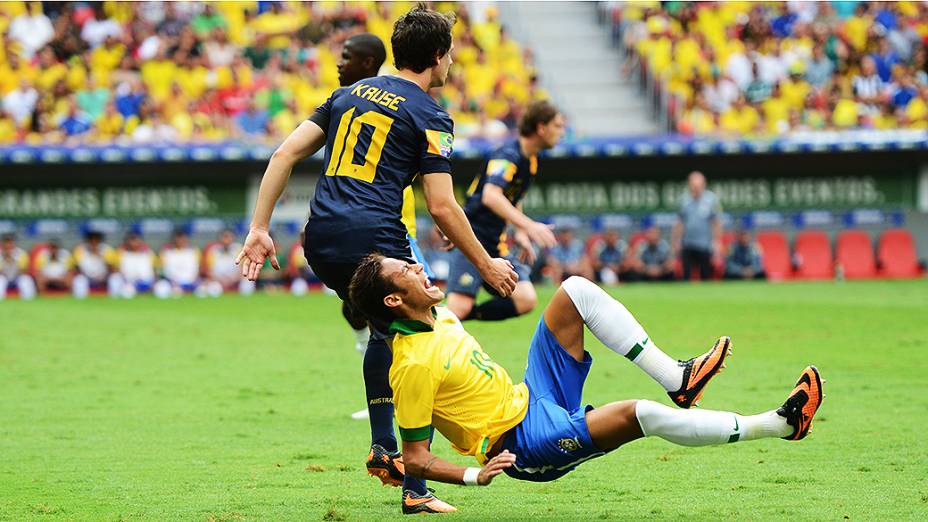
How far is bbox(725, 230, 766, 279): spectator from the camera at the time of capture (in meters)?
24.8

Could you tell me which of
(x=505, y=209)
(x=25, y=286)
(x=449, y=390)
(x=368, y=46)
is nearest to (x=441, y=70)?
(x=368, y=46)

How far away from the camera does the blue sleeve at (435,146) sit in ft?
18.6

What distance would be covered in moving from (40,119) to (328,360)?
13348 mm

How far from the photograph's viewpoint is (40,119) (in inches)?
928

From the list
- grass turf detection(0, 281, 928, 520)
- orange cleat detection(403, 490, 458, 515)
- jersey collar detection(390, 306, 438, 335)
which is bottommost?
grass turf detection(0, 281, 928, 520)

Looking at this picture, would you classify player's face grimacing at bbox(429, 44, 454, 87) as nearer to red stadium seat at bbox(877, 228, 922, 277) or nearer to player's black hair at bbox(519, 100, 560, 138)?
player's black hair at bbox(519, 100, 560, 138)

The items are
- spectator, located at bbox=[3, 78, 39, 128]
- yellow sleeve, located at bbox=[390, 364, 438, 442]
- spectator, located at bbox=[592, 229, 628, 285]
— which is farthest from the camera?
spectator, located at bbox=[592, 229, 628, 285]

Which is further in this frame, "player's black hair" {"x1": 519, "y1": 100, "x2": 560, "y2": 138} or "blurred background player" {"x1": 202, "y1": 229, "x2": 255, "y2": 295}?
"blurred background player" {"x1": 202, "y1": 229, "x2": 255, "y2": 295}

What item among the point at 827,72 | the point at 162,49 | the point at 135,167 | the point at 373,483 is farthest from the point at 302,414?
the point at 827,72

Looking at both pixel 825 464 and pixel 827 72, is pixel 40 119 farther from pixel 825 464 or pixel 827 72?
pixel 825 464

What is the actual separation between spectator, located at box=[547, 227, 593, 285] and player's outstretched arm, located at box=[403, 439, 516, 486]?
18715 millimetres

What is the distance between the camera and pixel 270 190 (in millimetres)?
5898

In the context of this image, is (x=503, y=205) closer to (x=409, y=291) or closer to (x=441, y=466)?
(x=409, y=291)

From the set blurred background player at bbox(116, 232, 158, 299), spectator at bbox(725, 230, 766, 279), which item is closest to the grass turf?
blurred background player at bbox(116, 232, 158, 299)
